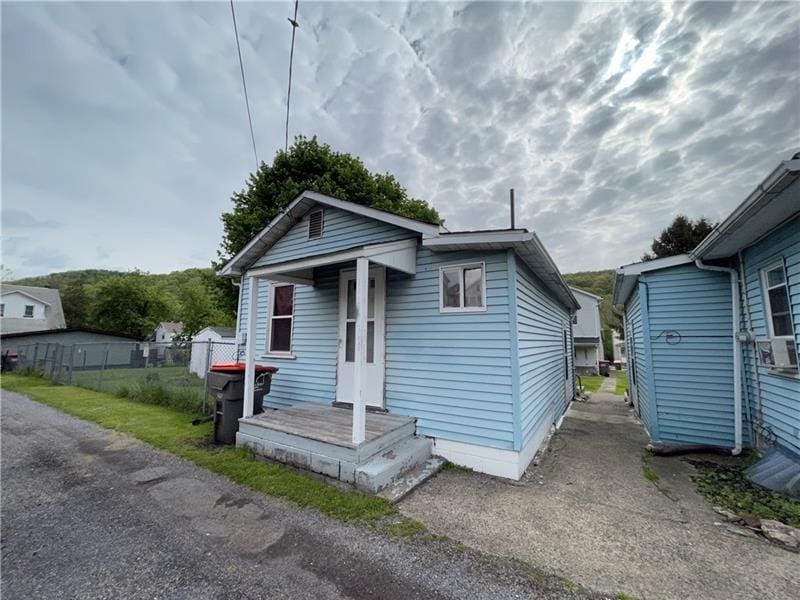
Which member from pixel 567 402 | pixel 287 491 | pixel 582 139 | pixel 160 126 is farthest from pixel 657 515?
pixel 160 126

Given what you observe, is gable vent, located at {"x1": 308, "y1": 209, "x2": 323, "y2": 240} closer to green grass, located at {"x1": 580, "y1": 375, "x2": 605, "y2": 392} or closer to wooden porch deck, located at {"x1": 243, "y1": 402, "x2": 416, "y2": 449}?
wooden porch deck, located at {"x1": 243, "y1": 402, "x2": 416, "y2": 449}

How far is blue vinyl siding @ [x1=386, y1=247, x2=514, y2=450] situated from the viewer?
4305 millimetres

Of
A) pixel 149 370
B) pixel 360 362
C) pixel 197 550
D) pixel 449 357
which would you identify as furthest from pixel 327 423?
pixel 149 370

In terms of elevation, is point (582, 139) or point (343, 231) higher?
point (582, 139)

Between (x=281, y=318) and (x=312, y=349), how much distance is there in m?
1.21

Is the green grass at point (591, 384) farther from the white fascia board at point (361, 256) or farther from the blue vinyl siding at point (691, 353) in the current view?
the white fascia board at point (361, 256)

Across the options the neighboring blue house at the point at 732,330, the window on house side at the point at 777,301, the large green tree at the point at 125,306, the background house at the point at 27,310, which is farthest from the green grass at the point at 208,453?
the large green tree at the point at 125,306

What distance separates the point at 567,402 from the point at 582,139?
7961 mm

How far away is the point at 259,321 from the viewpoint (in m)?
7.15

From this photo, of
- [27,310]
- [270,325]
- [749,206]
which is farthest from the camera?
[27,310]

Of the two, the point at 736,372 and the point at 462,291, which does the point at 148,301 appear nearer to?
the point at 462,291

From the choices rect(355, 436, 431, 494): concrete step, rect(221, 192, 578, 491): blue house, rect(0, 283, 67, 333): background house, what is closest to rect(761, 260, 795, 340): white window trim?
rect(221, 192, 578, 491): blue house

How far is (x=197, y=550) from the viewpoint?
8.46 feet

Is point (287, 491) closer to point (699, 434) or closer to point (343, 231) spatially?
point (343, 231)
